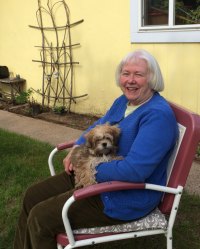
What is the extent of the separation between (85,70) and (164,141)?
4607mm

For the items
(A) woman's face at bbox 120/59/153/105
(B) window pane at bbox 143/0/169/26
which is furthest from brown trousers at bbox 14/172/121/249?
(B) window pane at bbox 143/0/169/26

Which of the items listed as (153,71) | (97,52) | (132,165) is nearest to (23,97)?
(97,52)

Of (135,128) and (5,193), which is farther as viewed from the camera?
(5,193)

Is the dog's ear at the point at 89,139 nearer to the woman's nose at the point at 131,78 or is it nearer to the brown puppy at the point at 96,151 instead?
the brown puppy at the point at 96,151

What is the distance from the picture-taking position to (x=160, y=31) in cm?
524

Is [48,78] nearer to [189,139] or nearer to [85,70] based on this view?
[85,70]

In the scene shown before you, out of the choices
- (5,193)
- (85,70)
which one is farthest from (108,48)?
(5,193)

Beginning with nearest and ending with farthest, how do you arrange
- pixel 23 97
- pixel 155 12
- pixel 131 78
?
pixel 131 78, pixel 155 12, pixel 23 97

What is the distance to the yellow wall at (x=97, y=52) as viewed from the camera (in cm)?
515

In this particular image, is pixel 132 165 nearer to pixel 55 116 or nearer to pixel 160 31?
pixel 160 31

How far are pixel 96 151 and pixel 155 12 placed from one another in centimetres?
359

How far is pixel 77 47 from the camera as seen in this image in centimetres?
666

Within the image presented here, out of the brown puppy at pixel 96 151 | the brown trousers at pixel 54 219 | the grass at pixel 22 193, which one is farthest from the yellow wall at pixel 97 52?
the brown trousers at pixel 54 219

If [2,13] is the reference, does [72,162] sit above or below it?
below
